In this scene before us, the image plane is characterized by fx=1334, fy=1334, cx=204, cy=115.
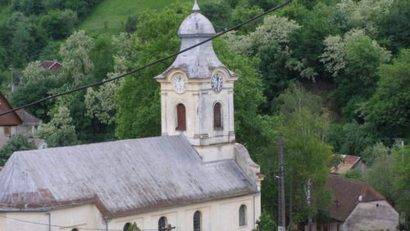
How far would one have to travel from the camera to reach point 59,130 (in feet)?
273

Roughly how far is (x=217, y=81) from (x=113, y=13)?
71502mm

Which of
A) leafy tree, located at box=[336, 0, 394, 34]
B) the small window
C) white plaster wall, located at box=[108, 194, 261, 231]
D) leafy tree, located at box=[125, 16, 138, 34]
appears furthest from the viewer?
leafy tree, located at box=[125, 16, 138, 34]

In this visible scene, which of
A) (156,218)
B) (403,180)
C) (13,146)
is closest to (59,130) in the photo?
(13,146)

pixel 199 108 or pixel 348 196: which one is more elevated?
pixel 199 108

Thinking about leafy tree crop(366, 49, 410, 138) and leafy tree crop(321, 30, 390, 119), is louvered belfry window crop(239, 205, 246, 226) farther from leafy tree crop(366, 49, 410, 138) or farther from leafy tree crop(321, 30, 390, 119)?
leafy tree crop(321, 30, 390, 119)

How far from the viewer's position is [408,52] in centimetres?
7862

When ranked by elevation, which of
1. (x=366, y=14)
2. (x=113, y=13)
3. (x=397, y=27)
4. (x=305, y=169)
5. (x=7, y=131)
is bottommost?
(x=305, y=169)

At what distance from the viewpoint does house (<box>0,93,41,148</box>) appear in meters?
84.1

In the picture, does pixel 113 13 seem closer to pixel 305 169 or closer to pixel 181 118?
pixel 305 169

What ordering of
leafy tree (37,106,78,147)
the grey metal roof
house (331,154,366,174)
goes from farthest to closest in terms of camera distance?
leafy tree (37,106,78,147), house (331,154,366,174), the grey metal roof

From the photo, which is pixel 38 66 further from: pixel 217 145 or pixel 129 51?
pixel 217 145

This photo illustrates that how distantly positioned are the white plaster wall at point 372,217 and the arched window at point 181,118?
39.7 ft

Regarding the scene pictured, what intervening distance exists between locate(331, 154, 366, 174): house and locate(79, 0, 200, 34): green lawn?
4866 cm

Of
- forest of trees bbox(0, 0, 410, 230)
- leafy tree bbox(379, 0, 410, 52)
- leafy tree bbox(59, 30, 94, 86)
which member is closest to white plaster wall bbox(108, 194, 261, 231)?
forest of trees bbox(0, 0, 410, 230)
